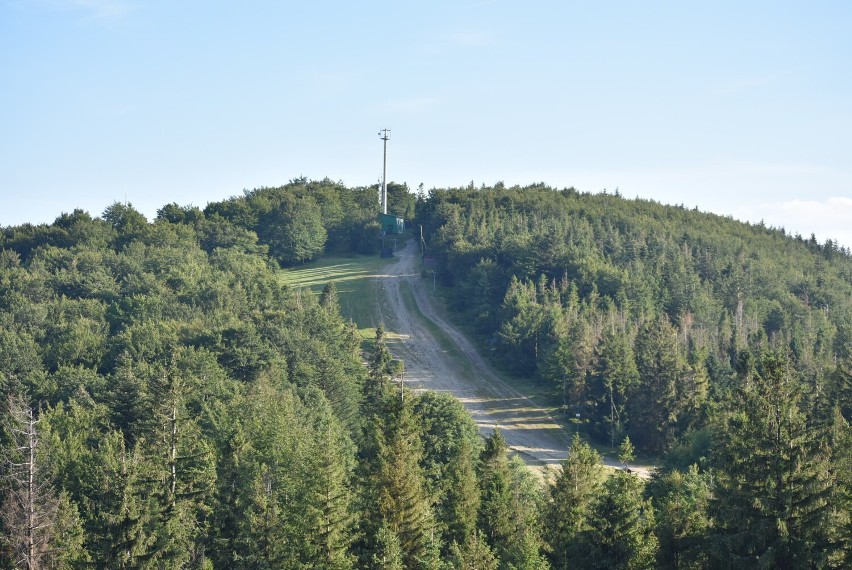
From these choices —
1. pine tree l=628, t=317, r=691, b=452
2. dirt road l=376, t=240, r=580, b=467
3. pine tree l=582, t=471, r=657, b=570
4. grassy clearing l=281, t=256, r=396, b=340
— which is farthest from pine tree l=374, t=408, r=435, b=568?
grassy clearing l=281, t=256, r=396, b=340

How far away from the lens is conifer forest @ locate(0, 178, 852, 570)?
4028cm

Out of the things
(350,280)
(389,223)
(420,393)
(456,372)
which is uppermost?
(389,223)

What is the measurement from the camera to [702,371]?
96688 millimetres

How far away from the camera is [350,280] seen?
154125 mm

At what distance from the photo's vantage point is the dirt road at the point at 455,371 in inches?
3878

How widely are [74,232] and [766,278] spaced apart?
105459 millimetres

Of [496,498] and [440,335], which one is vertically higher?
[440,335]

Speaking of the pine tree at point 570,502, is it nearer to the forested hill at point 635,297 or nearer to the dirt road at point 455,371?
the dirt road at point 455,371

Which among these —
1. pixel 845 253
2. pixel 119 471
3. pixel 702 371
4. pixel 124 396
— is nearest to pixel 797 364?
pixel 702 371

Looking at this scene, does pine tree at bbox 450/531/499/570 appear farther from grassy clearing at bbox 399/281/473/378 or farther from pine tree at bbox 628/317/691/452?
grassy clearing at bbox 399/281/473/378

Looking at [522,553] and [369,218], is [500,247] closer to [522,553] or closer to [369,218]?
[369,218]

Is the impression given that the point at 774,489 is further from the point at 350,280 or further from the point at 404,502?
the point at 350,280

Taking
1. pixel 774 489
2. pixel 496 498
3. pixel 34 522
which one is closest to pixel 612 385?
pixel 496 498

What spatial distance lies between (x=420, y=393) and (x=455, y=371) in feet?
47.2
